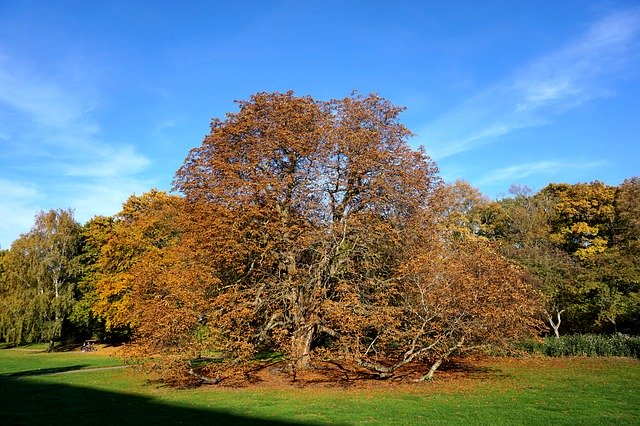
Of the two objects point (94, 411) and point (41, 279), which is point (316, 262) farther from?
point (41, 279)

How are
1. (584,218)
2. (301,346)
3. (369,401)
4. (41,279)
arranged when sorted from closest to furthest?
(369,401) < (301,346) < (41,279) < (584,218)

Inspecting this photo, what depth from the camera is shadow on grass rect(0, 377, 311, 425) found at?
12.5m

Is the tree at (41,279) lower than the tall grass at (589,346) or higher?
higher

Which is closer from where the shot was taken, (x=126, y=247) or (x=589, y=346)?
(x=589, y=346)

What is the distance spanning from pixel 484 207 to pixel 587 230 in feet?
36.9

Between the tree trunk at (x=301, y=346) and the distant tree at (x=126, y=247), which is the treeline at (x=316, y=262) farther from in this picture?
the distant tree at (x=126, y=247)

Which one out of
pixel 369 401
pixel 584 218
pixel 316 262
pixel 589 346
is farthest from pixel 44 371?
pixel 584 218

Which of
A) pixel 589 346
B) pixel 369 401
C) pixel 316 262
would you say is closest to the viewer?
pixel 369 401

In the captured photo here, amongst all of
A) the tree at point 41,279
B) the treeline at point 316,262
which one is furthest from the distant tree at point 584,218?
the tree at point 41,279

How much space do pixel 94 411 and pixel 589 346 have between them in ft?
82.3

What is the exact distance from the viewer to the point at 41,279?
1594 inches

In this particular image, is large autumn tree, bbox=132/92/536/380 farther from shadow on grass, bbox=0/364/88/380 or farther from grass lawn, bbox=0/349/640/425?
shadow on grass, bbox=0/364/88/380

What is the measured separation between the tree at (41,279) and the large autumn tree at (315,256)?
22612 millimetres

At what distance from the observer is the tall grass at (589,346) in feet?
78.9
